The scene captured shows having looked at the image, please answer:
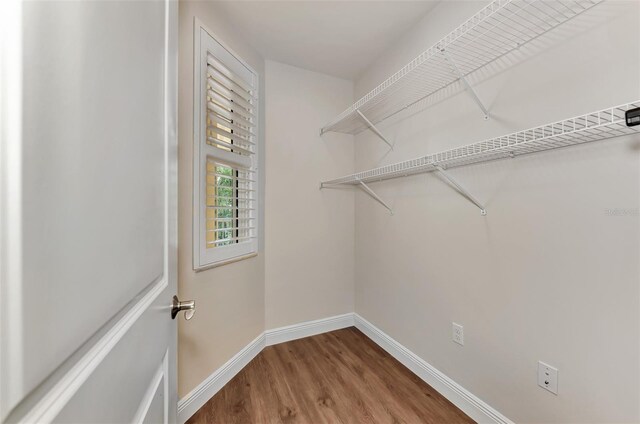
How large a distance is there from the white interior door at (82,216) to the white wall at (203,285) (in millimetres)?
939

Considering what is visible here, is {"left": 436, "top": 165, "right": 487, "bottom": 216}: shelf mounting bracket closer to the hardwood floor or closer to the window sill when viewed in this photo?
the hardwood floor

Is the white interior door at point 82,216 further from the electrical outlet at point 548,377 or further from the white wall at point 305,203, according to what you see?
the white wall at point 305,203

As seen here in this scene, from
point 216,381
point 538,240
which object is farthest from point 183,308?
point 538,240

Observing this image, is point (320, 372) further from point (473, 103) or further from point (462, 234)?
point (473, 103)

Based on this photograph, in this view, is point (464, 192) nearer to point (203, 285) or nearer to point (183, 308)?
point (183, 308)

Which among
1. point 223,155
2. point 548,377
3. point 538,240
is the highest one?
point 223,155

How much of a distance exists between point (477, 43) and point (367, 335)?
225 centimetres

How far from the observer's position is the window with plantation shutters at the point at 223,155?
155 cm

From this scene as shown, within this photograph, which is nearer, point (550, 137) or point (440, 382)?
point (550, 137)

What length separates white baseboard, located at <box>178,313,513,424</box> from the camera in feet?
4.58

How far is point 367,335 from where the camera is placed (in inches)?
91.1

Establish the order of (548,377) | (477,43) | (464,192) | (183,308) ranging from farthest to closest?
(464,192) < (477,43) < (548,377) < (183,308)

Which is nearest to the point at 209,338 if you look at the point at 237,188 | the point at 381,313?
the point at 237,188

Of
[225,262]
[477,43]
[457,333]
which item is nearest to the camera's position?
[477,43]
